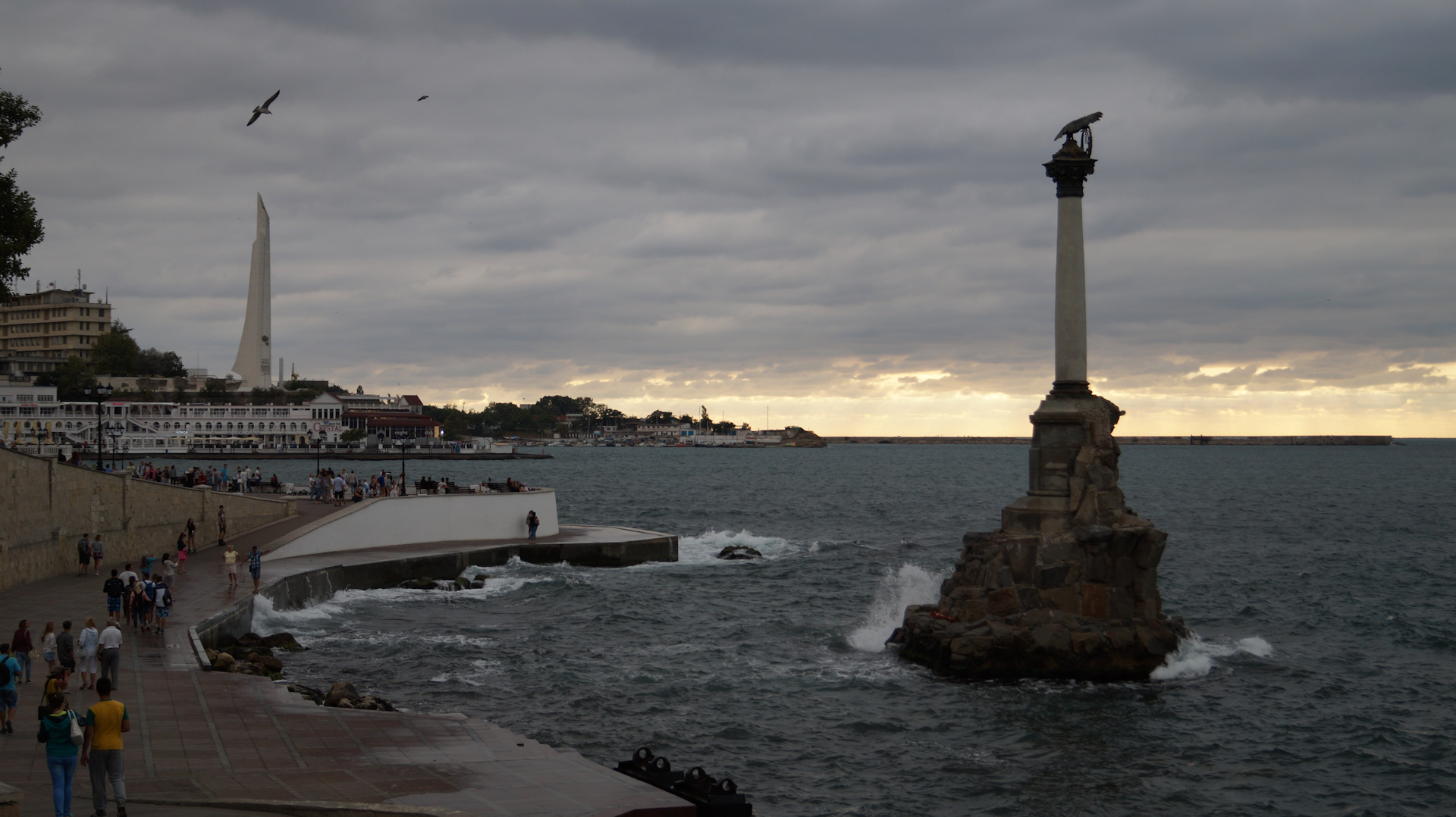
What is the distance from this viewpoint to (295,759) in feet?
42.4

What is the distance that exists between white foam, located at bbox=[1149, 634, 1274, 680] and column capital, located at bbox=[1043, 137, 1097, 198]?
10329 millimetres

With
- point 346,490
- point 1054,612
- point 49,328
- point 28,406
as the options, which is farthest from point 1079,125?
point 49,328

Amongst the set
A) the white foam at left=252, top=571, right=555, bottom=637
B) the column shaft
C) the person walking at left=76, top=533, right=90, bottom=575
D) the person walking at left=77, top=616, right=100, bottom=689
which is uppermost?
the column shaft

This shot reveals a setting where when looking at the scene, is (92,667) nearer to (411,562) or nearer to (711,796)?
(711,796)

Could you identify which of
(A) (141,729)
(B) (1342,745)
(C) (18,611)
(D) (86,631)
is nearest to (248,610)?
(C) (18,611)

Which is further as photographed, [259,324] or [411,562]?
[259,324]

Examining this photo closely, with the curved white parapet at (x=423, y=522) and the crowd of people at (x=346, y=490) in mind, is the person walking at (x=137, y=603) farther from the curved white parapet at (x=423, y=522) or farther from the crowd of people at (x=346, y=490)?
A: the crowd of people at (x=346, y=490)

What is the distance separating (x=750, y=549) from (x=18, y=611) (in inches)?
1093

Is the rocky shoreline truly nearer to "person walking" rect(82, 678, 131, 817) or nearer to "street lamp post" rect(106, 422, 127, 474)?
"person walking" rect(82, 678, 131, 817)

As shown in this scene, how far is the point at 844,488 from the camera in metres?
101

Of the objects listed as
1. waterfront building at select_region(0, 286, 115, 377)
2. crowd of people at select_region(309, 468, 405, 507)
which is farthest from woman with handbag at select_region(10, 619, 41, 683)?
waterfront building at select_region(0, 286, 115, 377)

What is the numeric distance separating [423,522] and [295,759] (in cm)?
2441

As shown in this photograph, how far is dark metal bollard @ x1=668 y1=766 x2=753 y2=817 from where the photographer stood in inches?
449

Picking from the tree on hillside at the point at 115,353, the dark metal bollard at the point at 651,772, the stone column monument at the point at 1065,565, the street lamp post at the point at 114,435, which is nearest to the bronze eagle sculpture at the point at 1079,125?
the stone column monument at the point at 1065,565
